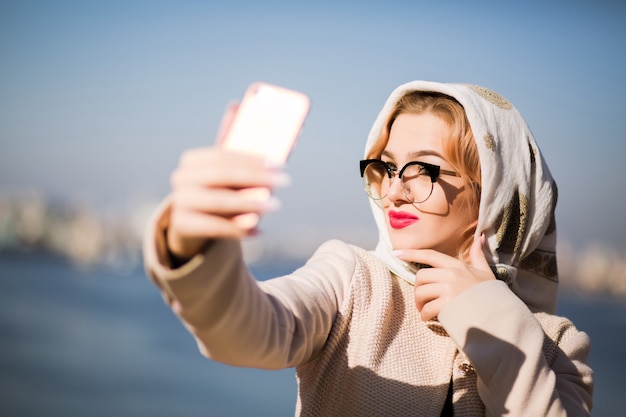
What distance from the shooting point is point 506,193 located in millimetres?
1200

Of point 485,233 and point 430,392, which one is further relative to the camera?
point 485,233

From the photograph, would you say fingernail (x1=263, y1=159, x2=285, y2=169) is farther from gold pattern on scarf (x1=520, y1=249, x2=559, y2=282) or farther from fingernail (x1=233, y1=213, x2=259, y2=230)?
gold pattern on scarf (x1=520, y1=249, x2=559, y2=282)

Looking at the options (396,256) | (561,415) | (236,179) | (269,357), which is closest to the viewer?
(236,179)

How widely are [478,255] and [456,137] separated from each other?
0.70 ft

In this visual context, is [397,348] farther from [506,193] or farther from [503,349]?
[506,193]

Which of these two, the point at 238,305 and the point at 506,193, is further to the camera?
the point at 506,193

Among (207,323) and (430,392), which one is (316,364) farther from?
(207,323)

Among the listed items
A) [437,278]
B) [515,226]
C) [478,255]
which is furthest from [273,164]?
[515,226]

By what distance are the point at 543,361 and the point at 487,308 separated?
0.12 metres

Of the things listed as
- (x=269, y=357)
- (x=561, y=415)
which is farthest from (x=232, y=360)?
(x=561, y=415)

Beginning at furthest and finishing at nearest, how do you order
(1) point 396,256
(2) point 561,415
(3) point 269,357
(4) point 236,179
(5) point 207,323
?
(1) point 396,256 → (2) point 561,415 → (3) point 269,357 → (5) point 207,323 → (4) point 236,179

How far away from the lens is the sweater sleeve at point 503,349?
38.4 inches

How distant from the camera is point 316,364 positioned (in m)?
1.06

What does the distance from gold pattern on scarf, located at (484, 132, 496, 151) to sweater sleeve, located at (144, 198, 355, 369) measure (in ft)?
1.30
